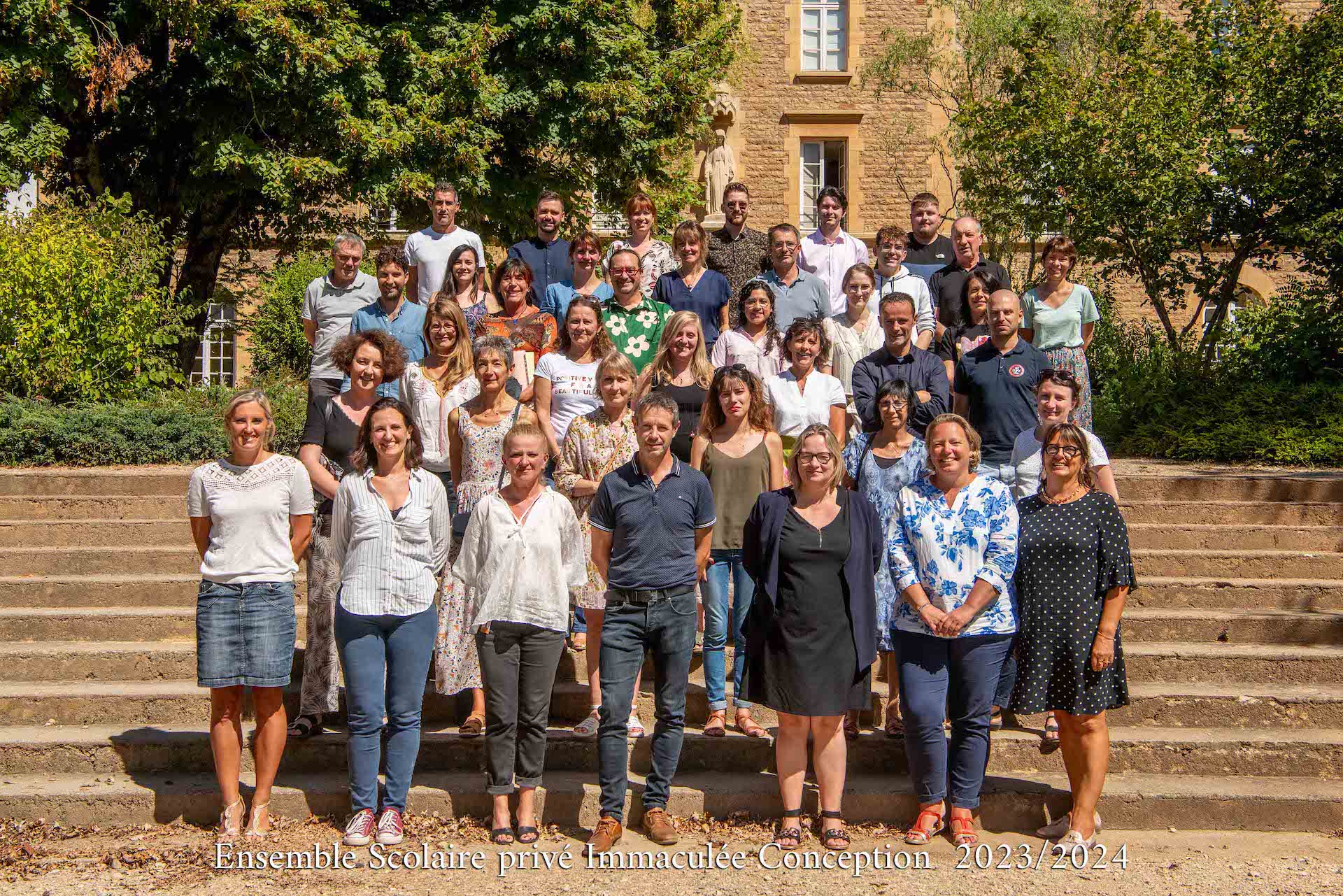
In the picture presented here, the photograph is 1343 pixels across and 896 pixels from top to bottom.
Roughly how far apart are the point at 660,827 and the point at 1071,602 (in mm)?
2203

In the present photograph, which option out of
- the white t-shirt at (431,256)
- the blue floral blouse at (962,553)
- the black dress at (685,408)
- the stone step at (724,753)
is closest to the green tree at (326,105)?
the white t-shirt at (431,256)

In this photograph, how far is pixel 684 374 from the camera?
704cm

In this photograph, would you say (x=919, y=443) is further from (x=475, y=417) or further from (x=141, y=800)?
(x=141, y=800)

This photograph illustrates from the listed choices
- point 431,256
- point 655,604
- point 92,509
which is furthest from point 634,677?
point 92,509

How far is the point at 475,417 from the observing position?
21.6 feet

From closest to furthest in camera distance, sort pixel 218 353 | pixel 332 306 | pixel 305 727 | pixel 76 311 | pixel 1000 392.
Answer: pixel 305 727 < pixel 1000 392 < pixel 332 306 < pixel 76 311 < pixel 218 353

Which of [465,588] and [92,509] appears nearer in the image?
[465,588]

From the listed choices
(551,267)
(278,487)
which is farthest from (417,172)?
(278,487)

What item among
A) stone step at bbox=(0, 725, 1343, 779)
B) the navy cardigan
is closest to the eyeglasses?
the navy cardigan

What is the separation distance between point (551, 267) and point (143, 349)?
5.89 metres

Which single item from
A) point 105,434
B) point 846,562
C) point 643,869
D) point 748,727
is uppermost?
point 105,434

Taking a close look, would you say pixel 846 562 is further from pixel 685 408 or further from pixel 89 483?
pixel 89 483

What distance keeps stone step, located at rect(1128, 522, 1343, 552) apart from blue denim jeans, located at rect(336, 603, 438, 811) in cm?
545

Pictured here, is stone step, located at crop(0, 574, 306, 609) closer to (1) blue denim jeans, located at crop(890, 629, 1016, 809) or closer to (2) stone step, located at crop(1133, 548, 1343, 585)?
(1) blue denim jeans, located at crop(890, 629, 1016, 809)
